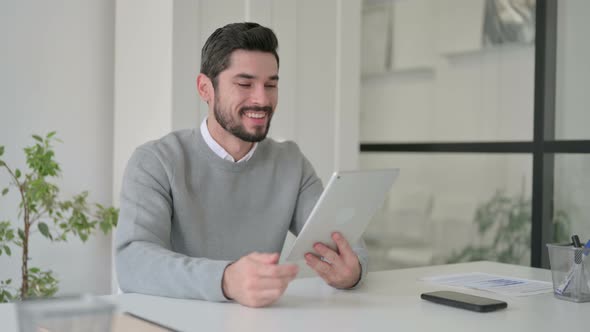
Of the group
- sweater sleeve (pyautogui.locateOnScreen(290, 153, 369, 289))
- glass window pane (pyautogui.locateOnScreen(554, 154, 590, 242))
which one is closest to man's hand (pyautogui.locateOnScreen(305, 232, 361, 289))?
sweater sleeve (pyautogui.locateOnScreen(290, 153, 369, 289))

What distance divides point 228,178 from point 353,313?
77 cm

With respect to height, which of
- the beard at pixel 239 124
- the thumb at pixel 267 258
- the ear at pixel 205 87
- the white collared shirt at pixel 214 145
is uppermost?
the ear at pixel 205 87

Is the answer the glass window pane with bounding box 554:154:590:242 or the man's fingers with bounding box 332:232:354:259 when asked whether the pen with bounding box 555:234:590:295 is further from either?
the glass window pane with bounding box 554:154:590:242

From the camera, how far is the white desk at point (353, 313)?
1232mm

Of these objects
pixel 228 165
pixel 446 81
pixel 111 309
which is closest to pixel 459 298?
pixel 228 165

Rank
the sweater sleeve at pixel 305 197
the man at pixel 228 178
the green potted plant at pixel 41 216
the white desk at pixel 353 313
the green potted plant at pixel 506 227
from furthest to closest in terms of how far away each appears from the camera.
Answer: the green potted plant at pixel 506 227 < the green potted plant at pixel 41 216 < the sweater sleeve at pixel 305 197 < the man at pixel 228 178 < the white desk at pixel 353 313

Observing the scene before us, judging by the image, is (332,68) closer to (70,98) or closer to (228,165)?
(70,98)

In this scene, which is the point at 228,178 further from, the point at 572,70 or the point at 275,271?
the point at 572,70

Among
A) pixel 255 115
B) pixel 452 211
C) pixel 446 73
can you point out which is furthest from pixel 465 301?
pixel 446 73

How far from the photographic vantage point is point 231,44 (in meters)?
1.96

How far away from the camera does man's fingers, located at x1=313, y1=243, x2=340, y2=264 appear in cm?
162

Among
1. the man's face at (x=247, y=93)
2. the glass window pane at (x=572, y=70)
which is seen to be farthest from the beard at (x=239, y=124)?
the glass window pane at (x=572, y=70)

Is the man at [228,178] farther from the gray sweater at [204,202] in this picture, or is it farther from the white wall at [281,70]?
the white wall at [281,70]

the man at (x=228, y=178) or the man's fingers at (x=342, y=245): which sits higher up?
the man at (x=228, y=178)
